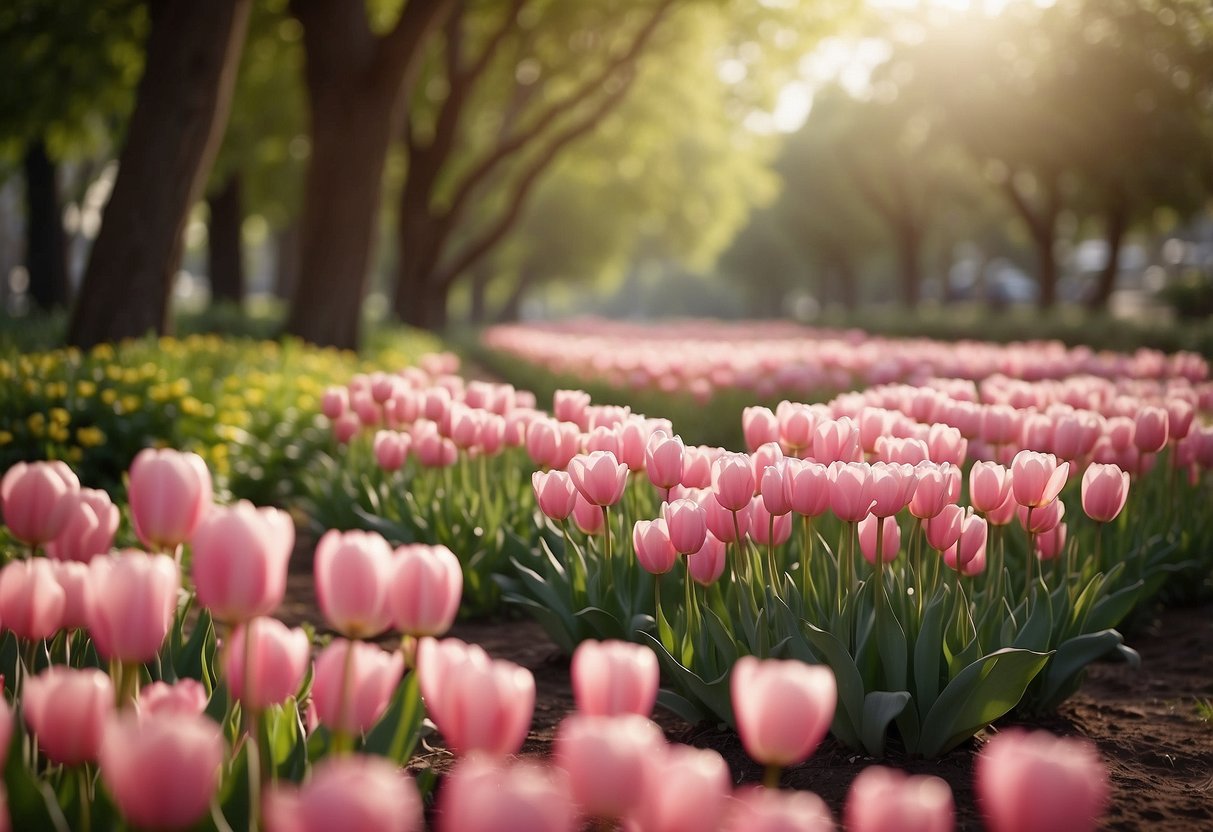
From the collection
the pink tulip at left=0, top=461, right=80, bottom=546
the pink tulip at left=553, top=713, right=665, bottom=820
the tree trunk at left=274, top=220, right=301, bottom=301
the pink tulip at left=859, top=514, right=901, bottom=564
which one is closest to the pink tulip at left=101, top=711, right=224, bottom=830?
the pink tulip at left=553, top=713, right=665, bottom=820

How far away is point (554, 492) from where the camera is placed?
2.98m

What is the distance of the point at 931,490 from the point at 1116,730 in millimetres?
1340

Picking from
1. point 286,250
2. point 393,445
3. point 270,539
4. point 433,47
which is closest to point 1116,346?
point 433,47

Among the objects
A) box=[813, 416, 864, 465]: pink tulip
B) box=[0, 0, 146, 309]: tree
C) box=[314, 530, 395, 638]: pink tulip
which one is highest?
box=[0, 0, 146, 309]: tree

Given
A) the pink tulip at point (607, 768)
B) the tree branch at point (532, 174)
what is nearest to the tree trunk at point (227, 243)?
the tree branch at point (532, 174)

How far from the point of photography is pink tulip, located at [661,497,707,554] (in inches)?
103

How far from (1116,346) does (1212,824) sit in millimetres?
17770

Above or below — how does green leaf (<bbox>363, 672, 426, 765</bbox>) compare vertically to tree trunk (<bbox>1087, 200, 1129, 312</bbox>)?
below

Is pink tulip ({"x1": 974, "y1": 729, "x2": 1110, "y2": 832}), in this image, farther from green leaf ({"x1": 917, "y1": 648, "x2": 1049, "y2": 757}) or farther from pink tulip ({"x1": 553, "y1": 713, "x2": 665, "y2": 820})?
green leaf ({"x1": 917, "y1": 648, "x2": 1049, "y2": 757})

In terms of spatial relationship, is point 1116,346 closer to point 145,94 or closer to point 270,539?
point 145,94

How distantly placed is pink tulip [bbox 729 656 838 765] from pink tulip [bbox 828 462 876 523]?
127 cm

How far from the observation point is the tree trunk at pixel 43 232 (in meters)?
18.2

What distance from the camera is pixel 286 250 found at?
31.1 metres

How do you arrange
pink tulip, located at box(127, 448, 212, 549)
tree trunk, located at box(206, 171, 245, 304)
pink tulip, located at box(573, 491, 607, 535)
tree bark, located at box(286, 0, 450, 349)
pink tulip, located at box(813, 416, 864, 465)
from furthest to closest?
tree trunk, located at box(206, 171, 245, 304) < tree bark, located at box(286, 0, 450, 349) < pink tulip, located at box(813, 416, 864, 465) < pink tulip, located at box(573, 491, 607, 535) < pink tulip, located at box(127, 448, 212, 549)
